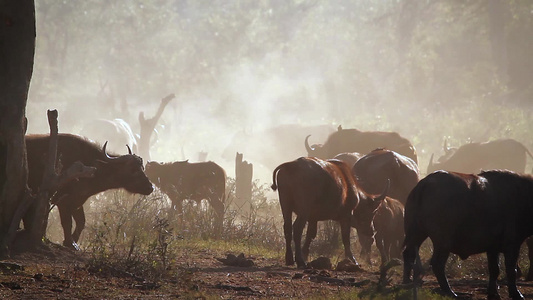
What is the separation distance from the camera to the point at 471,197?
7.88m

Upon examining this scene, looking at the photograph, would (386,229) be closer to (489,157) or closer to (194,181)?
(194,181)

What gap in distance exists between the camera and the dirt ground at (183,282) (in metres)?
7.04

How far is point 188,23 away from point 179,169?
4820 cm

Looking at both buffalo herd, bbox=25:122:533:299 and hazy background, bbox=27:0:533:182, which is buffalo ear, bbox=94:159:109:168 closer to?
buffalo herd, bbox=25:122:533:299

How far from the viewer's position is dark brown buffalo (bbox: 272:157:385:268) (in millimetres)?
10078

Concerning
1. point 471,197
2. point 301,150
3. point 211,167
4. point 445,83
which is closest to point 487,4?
point 445,83

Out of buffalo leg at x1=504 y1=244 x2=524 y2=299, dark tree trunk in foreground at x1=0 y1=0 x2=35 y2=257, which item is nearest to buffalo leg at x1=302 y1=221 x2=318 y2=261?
buffalo leg at x1=504 y1=244 x2=524 y2=299

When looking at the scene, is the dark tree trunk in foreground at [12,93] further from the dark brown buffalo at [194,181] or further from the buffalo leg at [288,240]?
the dark brown buffalo at [194,181]

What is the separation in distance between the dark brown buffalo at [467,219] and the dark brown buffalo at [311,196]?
7.10ft

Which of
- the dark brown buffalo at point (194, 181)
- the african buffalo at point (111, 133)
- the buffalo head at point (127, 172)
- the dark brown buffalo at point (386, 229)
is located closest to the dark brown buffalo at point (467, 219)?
the dark brown buffalo at point (386, 229)

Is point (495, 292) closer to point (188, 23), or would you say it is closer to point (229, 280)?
point (229, 280)

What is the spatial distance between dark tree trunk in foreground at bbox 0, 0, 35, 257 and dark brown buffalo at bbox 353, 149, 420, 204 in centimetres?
604

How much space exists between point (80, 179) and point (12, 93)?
10.6 feet

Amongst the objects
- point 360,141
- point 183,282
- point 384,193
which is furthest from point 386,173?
point 360,141
